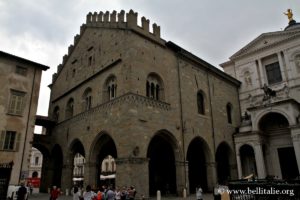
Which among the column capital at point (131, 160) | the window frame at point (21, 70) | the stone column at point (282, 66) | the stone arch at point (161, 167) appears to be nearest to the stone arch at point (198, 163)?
the stone arch at point (161, 167)

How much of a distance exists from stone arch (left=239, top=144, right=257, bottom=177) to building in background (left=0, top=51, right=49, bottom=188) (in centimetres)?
1809

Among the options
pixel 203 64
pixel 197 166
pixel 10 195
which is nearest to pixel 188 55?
pixel 203 64

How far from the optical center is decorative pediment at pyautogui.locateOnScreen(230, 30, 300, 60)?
87.0ft

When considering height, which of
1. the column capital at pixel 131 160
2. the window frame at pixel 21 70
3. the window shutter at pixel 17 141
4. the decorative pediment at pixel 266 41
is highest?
the decorative pediment at pixel 266 41

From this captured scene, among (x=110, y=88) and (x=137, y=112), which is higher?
(x=110, y=88)

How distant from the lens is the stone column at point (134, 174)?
1434 cm

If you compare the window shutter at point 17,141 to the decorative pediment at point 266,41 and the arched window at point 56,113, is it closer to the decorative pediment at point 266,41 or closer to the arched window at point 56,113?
the arched window at point 56,113

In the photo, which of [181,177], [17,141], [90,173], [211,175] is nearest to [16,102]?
[17,141]

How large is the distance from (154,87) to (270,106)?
11034 millimetres

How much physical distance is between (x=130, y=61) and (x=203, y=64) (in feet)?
29.0

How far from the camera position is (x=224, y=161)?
79.8 feet

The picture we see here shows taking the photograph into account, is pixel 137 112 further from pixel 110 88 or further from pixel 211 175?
pixel 211 175

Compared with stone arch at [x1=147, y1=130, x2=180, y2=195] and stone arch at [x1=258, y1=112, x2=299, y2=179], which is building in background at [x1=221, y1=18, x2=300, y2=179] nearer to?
stone arch at [x1=258, y1=112, x2=299, y2=179]

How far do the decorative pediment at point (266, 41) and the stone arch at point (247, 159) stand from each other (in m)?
11.2
